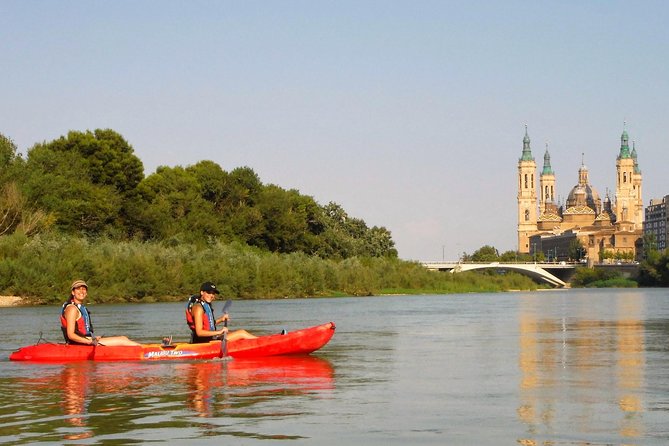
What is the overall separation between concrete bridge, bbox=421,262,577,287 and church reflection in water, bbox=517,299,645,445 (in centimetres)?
11813

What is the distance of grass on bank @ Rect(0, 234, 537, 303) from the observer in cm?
6419

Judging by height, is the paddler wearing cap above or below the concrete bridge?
below

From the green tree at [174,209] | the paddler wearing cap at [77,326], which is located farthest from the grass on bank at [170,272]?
the paddler wearing cap at [77,326]

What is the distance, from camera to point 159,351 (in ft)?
80.8

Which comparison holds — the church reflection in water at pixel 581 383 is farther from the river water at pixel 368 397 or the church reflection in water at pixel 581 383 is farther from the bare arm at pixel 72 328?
the bare arm at pixel 72 328

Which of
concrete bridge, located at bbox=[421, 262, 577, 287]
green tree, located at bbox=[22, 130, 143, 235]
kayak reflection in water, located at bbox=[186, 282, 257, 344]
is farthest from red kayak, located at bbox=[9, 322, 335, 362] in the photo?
concrete bridge, located at bbox=[421, 262, 577, 287]

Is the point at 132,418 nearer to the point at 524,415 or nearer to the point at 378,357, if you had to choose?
the point at 524,415

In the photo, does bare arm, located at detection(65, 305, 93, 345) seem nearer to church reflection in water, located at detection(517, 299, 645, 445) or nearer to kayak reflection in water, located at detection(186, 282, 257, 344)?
kayak reflection in water, located at detection(186, 282, 257, 344)

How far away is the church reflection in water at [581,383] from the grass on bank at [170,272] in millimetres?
34123

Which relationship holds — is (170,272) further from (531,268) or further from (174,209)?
(531,268)

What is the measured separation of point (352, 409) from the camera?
1758cm

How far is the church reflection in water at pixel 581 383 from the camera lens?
15742 millimetres

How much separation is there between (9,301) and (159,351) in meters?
40.1

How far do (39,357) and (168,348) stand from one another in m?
2.86
